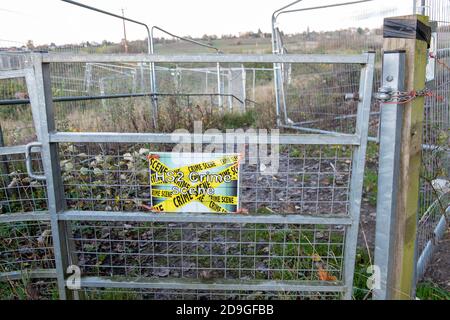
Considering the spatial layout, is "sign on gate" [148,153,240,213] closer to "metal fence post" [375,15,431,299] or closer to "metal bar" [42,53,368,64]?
"metal bar" [42,53,368,64]

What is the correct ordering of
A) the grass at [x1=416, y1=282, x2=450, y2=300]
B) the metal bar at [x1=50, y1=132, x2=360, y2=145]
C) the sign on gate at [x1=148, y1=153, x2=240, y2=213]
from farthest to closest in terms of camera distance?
1. the grass at [x1=416, y1=282, x2=450, y2=300]
2. the sign on gate at [x1=148, y1=153, x2=240, y2=213]
3. the metal bar at [x1=50, y1=132, x2=360, y2=145]

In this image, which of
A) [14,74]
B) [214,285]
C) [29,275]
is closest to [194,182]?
[214,285]

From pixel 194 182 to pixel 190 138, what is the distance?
29cm

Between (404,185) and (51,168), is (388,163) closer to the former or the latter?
(404,185)

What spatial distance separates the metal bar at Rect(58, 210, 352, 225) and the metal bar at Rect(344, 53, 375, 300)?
9 centimetres

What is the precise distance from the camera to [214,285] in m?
2.53

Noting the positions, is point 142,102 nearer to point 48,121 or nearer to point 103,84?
point 103,84

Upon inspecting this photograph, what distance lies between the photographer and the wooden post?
211 centimetres

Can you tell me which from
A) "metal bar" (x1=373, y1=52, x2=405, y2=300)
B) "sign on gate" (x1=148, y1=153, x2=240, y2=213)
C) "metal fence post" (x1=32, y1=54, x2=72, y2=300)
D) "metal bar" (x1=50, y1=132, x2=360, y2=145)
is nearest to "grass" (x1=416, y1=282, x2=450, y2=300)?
"metal bar" (x1=373, y1=52, x2=405, y2=300)

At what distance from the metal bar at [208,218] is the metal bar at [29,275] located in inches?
20.6

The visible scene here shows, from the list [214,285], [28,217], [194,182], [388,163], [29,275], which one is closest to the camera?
[388,163]

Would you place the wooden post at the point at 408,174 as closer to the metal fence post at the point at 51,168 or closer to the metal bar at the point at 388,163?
the metal bar at the point at 388,163

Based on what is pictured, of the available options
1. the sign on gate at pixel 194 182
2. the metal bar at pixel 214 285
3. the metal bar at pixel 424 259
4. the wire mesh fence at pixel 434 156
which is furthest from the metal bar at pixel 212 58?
the metal bar at pixel 424 259
